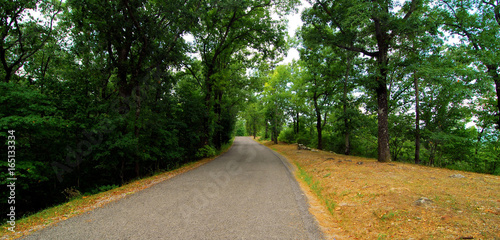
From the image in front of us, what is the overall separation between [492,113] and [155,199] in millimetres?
17649

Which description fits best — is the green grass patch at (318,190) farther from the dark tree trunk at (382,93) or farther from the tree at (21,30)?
the tree at (21,30)

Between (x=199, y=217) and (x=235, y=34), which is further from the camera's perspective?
(x=235, y=34)

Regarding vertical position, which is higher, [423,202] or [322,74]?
[322,74]

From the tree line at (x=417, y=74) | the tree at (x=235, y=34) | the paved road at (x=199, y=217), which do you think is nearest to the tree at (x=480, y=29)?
the tree line at (x=417, y=74)

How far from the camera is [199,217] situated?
3805 mm

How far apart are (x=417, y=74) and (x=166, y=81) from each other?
11.1 m

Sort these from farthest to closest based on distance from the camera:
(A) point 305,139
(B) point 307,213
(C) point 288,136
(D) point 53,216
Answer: (C) point 288,136, (A) point 305,139, (B) point 307,213, (D) point 53,216

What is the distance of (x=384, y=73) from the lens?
9.26m

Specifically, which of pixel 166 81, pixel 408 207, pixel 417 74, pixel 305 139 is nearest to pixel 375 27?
pixel 417 74

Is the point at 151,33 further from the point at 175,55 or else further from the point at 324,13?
the point at 324,13

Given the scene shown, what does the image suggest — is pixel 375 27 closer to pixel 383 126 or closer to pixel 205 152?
pixel 383 126

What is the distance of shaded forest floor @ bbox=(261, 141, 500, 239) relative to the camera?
3025 millimetres

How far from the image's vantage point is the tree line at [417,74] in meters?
8.07

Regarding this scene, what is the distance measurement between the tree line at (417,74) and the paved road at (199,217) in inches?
282
